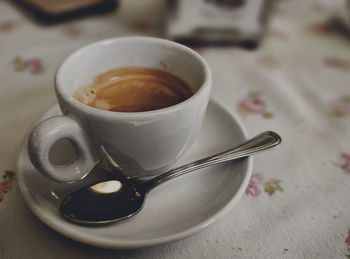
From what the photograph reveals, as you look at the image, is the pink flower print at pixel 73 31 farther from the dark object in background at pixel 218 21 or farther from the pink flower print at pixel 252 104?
the pink flower print at pixel 252 104

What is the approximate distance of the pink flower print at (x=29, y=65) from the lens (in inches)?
33.9

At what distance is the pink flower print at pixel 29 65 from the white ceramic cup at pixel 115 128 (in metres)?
0.37

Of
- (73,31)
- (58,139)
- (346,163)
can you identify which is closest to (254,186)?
(346,163)

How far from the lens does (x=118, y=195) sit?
1.54 ft

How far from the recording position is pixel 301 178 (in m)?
0.59

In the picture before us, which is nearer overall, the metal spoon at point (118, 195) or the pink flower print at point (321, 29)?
the metal spoon at point (118, 195)

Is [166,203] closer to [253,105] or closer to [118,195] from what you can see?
[118,195]

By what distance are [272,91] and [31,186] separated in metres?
0.64

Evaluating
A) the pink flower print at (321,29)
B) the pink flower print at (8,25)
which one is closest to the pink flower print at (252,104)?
the pink flower print at (321,29)

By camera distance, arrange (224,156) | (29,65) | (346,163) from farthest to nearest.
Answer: (29,65) < (346,163) < (224,156)

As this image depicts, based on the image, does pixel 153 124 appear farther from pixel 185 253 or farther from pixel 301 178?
pixel 301 178

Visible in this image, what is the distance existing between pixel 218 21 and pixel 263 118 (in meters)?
0.38

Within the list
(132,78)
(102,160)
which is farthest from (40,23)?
(102,160)

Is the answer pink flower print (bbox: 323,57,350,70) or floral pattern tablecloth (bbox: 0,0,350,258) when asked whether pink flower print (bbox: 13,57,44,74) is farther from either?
pink flower print (bbox: 323,57,350,70)
